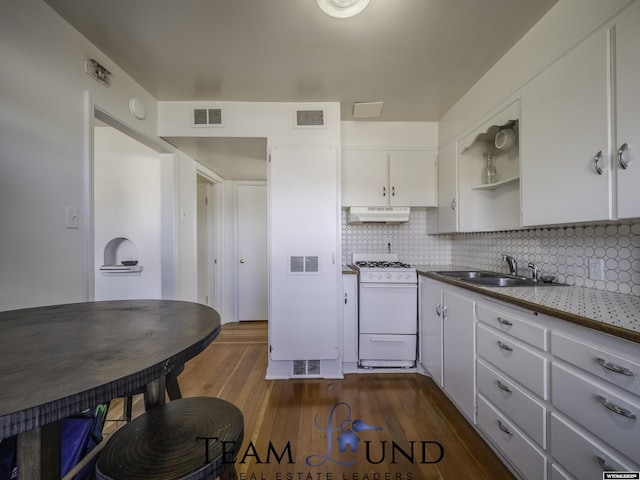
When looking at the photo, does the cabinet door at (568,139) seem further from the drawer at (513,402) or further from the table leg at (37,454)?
the table leg at (37,454)

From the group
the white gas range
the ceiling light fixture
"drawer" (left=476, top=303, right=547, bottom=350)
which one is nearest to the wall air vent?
the white gas range

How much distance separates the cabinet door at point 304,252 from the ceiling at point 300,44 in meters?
0.59

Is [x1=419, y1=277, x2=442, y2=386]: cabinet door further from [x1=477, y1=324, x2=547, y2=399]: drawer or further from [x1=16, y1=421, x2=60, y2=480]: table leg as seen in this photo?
[x1=16, y1=421, x2=60, y2=480]: table leg

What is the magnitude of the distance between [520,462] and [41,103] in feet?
9.89

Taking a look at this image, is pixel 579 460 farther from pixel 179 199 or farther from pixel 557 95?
pixel 179 199

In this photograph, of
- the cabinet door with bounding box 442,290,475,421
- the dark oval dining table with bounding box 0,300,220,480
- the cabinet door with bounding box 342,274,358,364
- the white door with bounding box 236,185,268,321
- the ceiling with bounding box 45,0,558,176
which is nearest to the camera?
the dark oval dining table with bounding box 0,300,220,480

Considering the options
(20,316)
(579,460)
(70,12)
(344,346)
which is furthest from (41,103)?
(579,460)

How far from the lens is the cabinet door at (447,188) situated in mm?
2330

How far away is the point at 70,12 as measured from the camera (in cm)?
142

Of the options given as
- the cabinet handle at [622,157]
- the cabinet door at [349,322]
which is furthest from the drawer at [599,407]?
the cabinet door at [349,322]

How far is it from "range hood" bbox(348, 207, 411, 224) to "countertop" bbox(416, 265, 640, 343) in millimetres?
1188

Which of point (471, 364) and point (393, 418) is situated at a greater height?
point (471, 364)

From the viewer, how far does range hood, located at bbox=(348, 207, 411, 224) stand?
2.64 metres

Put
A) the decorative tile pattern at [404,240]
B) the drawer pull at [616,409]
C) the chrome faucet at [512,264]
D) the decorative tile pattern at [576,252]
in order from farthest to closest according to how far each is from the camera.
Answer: the decorative tile pattern at [404,240], the chrome faucet at [512,264], the decorative tile pattern at [576,252], the drawer pull at [616,409]
